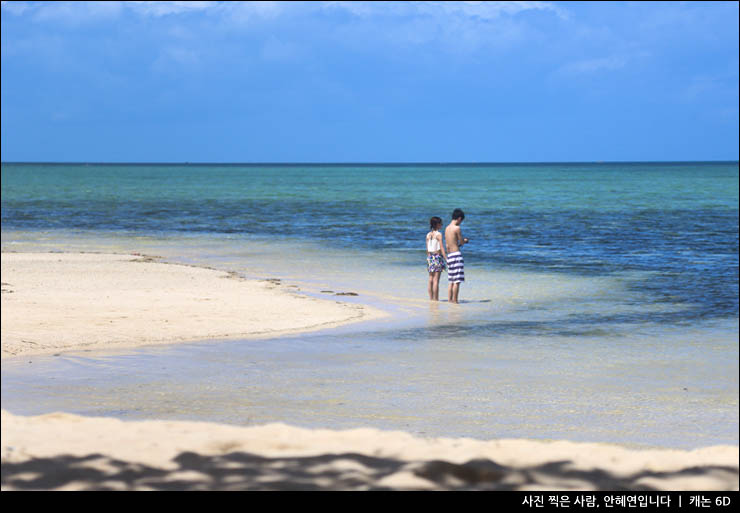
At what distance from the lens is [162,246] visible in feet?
94.3

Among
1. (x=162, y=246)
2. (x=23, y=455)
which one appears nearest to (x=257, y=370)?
(x=23, y=455)

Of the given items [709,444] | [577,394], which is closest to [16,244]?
[577,394]

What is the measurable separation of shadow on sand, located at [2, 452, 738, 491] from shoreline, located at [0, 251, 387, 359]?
16.2 feet

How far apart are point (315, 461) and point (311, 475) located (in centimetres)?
33

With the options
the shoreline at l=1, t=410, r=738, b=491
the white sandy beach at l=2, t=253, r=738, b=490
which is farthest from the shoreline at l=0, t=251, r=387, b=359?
the shoreline at l=1, t=410, r=738, b=491

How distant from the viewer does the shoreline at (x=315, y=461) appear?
5.75 m

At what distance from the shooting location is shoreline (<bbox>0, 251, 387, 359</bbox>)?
1172cm

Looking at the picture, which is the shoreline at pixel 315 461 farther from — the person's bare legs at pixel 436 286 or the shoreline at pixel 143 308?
the person's bare legs at pixel 436 286

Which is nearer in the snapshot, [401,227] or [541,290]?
[541,290]

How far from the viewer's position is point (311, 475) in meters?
5.91

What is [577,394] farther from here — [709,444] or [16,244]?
[16,244]
